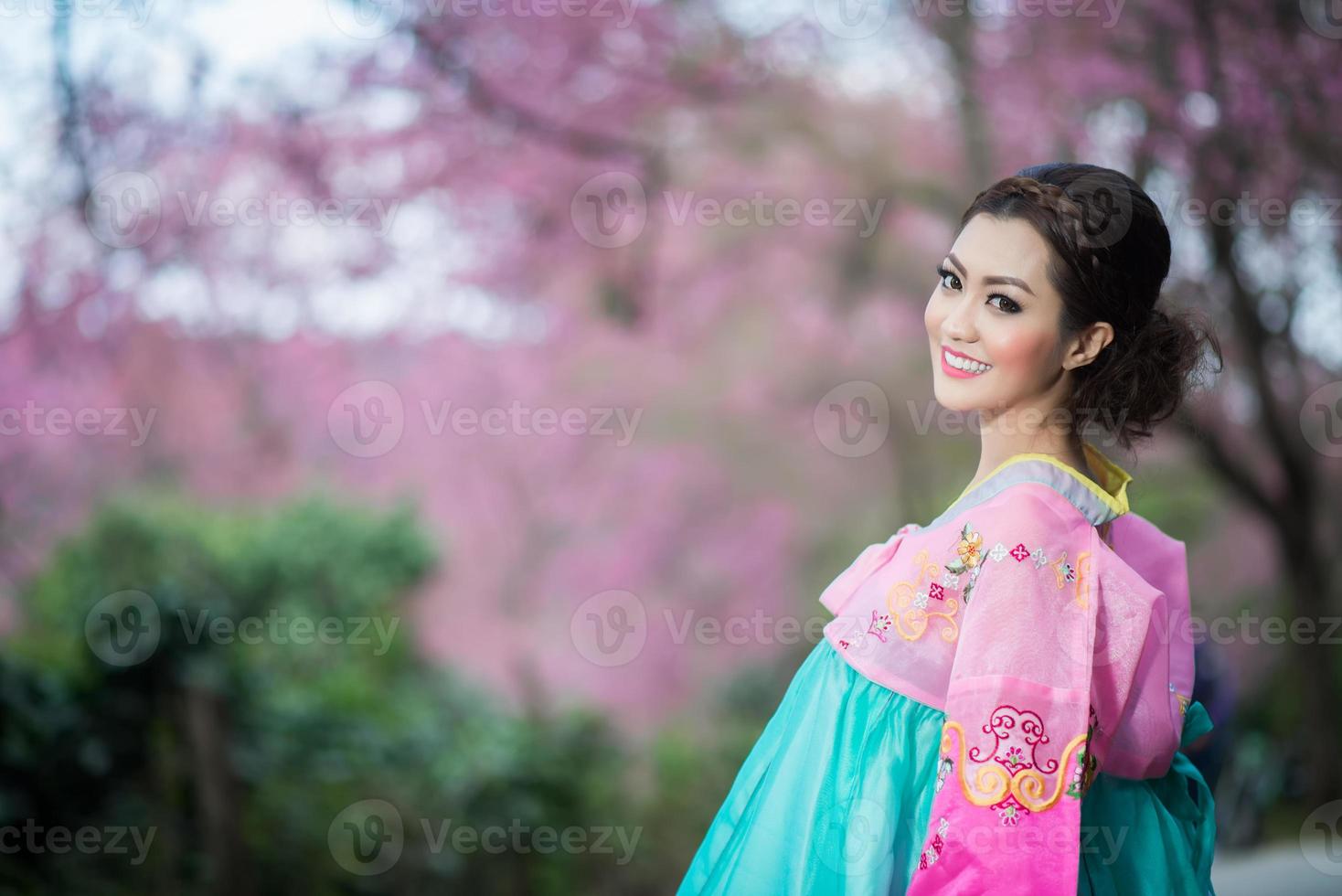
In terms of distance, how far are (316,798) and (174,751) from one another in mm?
481

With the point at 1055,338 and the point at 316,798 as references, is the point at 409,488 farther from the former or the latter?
the point at 1055,338

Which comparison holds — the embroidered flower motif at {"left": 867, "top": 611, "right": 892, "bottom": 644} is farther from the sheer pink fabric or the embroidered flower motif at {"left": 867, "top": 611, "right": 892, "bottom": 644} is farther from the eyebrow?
the eyebrow

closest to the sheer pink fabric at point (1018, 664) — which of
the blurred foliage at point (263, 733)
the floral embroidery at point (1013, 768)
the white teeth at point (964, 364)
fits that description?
the floral embroidery at point (1013, 768)

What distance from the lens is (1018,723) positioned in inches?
42.7

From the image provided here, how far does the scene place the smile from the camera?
4.05 ft

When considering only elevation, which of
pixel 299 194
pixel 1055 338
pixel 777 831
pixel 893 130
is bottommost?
pixel 777 831

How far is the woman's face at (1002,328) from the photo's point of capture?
1.21 m

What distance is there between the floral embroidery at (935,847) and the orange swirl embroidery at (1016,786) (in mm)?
35

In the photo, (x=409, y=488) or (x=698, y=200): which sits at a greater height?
(x=698, y=200)

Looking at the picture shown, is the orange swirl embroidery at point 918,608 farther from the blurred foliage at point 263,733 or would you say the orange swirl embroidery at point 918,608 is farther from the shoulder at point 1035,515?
the blurred foliage at point 263,733

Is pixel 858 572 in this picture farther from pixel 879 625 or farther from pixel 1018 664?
pixel 1018 664

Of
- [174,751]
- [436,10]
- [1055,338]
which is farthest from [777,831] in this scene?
[436,10]

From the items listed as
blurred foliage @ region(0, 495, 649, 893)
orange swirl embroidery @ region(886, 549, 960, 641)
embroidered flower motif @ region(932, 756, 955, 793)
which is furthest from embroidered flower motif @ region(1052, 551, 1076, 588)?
blurred foliage @ region(0, 495, 649, 893)

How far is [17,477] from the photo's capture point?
3.54 m
